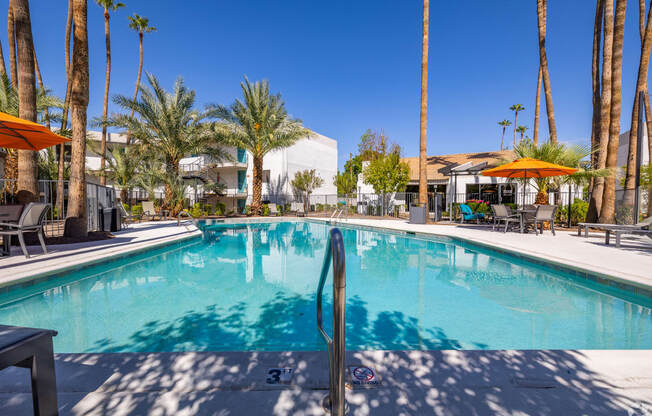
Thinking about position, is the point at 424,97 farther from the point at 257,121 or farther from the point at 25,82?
the point at 25,82

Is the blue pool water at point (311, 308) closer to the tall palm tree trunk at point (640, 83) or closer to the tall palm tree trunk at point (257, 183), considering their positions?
the tall palm tree trunk at point (640, 83)

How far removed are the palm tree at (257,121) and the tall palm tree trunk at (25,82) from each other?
1043cm

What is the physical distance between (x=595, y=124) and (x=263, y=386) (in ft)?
57.5

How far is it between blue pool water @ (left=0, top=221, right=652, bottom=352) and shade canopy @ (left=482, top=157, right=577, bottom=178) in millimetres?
4701

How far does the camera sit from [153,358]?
2.22 meters

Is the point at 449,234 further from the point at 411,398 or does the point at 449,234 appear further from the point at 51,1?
the point at 51,1

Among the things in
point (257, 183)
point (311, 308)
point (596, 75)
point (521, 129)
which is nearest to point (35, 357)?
point (311, 308)

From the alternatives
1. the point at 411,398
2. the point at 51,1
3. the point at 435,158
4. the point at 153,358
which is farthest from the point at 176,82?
the point at 435,158

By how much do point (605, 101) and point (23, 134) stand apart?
59.3ft

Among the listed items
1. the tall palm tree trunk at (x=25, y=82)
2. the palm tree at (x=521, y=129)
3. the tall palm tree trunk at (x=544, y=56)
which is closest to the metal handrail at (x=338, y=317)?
the tall palm tree trunk at (x=25, y=82)

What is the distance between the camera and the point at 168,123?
16.2m

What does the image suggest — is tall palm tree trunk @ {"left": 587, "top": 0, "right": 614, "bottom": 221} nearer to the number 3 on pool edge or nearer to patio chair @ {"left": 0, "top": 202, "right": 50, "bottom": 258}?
the number 3 on pool edge

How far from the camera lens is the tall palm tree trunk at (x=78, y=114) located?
776 cm

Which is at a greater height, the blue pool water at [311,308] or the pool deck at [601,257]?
the pool deck at [601,257]
